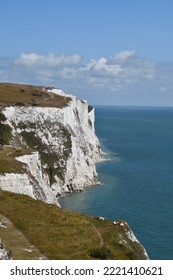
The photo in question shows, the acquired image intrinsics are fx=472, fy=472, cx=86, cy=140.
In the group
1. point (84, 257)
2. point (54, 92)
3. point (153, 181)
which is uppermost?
point (54, 92)

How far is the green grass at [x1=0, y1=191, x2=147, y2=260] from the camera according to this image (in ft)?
107

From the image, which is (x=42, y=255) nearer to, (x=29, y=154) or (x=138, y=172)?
(x=29, y=154)

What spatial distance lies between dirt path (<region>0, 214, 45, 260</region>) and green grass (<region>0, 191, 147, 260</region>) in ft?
1.31

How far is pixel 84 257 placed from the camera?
31953 millimetres

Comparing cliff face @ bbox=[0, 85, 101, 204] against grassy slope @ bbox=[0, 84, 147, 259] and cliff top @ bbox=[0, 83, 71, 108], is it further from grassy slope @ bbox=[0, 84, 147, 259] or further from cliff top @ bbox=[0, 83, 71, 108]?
grassy slope @ bbox=[0, 84, 147, 259]

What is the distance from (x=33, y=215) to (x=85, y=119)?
361 feet

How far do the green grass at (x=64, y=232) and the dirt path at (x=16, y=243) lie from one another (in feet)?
1.31

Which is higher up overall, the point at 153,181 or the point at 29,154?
the point at 29,154

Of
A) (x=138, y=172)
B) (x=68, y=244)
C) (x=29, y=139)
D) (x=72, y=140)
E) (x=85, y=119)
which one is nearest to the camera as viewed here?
(x=68, y=244)

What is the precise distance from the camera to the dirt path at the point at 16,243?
30984 millimetres

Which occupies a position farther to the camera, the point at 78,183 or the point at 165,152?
the point at 165,152

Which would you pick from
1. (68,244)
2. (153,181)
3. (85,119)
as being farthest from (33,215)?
(85,119)

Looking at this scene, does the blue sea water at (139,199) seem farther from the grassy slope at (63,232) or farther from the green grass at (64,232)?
the green grass at (64,232)

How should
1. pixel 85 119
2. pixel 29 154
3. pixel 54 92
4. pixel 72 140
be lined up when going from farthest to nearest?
1. pixel 54 92
2. pixel 85 119
3. pixel 72 140
4. pixel 29 154
